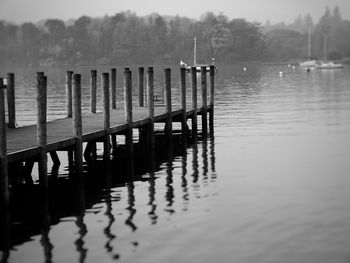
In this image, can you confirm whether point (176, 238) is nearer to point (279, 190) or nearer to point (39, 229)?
point (39, 229)

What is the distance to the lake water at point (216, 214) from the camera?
50.8 ft

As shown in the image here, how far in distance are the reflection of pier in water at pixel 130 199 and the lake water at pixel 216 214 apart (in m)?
0.03

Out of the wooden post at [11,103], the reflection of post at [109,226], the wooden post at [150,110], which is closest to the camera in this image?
the reflection of post at [109,226]

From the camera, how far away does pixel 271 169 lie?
2519 centimetres

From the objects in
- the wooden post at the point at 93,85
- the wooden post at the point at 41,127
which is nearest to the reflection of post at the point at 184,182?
the wooden post at the point at 41,127

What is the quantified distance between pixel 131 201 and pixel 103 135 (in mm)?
4949

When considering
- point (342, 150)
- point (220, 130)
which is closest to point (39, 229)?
point (342, 150)

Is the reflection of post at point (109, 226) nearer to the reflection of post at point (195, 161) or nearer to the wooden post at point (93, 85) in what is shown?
the reflection of post at point (195, 161)

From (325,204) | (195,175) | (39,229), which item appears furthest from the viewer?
(195,175)

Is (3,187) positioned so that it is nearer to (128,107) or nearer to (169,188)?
(169,188)

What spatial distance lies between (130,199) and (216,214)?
3077mm

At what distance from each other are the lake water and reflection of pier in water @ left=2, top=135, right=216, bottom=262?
0.03m

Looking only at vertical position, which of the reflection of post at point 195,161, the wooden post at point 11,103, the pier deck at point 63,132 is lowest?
the reflection of post at point 195,161

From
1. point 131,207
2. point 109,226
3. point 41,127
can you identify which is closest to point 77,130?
point 41,127
